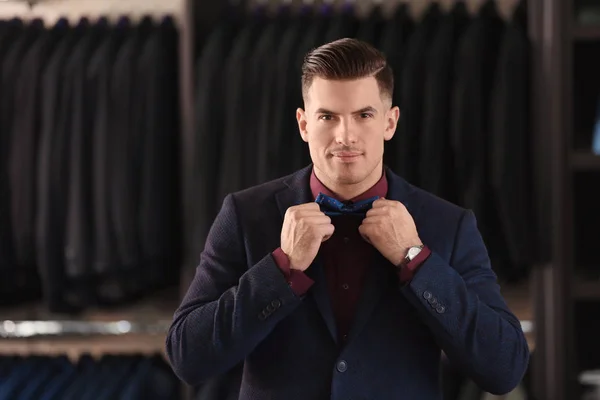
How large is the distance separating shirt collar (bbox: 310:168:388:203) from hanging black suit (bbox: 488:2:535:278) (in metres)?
1.00

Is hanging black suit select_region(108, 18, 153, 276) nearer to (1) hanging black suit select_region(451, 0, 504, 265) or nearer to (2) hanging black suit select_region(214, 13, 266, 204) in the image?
(2) hanging black suit select_region(214, 13, 266, 204)

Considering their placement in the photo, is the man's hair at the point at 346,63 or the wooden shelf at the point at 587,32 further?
the wooden shelf at the point at 587,32

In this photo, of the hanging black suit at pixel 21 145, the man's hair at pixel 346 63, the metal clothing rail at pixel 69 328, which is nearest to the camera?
the man's hair at pixel 346 63

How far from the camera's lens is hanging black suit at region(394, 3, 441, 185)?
85.3 inches

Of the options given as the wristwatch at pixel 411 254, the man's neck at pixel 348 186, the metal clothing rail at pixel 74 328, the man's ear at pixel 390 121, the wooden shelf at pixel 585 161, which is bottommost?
the metal clothing rail at pixel 74 328

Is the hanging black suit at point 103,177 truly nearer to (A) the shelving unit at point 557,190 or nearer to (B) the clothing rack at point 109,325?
(B) the clothing rack at point 109,325

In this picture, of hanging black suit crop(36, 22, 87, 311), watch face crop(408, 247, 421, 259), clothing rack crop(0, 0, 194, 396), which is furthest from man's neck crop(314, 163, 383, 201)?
hanging black suit crop(36, 22, 87, 311)

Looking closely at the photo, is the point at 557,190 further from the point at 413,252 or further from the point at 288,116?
the point at 413,252

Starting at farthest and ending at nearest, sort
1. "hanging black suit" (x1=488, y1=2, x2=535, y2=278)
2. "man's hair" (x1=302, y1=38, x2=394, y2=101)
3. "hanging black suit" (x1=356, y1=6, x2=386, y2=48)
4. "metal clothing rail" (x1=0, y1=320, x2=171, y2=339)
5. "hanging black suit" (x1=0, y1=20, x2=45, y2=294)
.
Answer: "metal clothing rail" (x1=0, y1=320, x2=171, y2=339) < "hanging black suit" (x1=0, y1=20, x2=45, y2=294) < "hanging black suit" (x1=356, y1=6, x2=386, y2=48) < "hanging black suit" (x1=488, y1=2, x2=535, y2=278) < "man's hair" (x1=302, y1=38, x2=394, y2=101)

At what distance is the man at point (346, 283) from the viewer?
1093 mm

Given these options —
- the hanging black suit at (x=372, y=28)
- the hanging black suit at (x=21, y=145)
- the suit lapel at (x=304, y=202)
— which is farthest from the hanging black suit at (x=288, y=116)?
the suit lapel at (x=304, y=202)

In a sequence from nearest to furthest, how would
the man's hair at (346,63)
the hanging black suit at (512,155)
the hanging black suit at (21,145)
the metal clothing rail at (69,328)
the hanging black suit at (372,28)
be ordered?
the man's hair at (346,63)
the hanging black suit at (512,155)
the hanging black suit at (372,28)
the hanging black suit at (21,145)
the metal clothing rail at (69,328)

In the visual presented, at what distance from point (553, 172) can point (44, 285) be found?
1.51 meters

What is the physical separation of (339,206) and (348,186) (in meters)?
0.04
